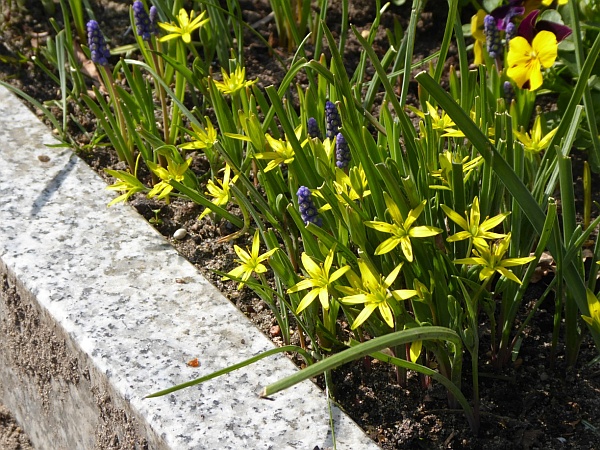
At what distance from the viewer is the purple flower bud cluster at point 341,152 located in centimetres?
162

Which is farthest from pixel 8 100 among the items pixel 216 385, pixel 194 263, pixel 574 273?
pixel 574 273

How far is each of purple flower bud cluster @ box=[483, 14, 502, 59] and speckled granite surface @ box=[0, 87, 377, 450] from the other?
0.87 m

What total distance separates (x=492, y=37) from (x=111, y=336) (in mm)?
1097

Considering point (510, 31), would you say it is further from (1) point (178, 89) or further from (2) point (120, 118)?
(2) point (120, 118)

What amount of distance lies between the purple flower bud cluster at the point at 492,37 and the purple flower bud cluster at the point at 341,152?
567 millimetres

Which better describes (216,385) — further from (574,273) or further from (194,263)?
(574,273)

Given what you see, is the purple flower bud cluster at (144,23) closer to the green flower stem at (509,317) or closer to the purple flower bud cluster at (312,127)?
the purple flower bud cluster at (312,127)

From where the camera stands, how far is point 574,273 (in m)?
1.45

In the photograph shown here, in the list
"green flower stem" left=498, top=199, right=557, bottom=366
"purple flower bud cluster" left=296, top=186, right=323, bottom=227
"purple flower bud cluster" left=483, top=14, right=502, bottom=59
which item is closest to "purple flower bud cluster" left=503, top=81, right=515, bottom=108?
"purple flower bud cluster" left=483, top=14, right=502, bottom=59

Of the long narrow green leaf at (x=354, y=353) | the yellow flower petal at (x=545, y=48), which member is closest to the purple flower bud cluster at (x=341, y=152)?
the long narrow green leaf at (x=354, y=353)

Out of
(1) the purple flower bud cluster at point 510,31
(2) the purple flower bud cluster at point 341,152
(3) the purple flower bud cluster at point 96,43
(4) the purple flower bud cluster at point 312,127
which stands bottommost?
(3) the purple flower bud cluster at point 96,43

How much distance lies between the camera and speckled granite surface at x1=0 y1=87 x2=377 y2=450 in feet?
4.97

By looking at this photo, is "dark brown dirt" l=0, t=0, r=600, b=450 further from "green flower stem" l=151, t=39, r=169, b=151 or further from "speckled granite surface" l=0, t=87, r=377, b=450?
"green flower stem" l=151, t=39, r=169, b=151

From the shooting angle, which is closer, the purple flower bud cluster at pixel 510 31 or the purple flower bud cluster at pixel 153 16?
the purple flower bud cluster at pixel 510 31
